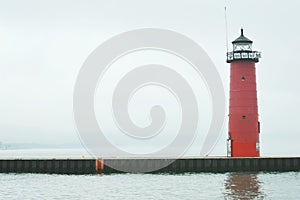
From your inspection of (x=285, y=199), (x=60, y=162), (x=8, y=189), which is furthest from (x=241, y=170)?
(x=8, y=189)

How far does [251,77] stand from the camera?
159ft

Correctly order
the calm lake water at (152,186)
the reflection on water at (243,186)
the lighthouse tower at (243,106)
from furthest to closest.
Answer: the lighthouse tower at (243,106) → the calm lake water at (152,186) → the reflection on water at (243,186)

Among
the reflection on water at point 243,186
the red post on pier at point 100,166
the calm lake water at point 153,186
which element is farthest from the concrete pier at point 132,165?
the reflection on water at point 243,186

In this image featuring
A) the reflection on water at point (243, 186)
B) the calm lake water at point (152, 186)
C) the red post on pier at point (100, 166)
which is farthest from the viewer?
the red post on pier at point (100, 166)

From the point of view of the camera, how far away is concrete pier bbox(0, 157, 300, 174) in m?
49.5

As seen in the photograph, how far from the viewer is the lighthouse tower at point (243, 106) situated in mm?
48281

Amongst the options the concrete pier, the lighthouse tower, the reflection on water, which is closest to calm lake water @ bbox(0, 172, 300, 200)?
the reflection on water

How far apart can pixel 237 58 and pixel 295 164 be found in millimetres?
12875

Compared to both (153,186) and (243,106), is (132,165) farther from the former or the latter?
(243,106)

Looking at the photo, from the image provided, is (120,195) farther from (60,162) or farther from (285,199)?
(60,162)

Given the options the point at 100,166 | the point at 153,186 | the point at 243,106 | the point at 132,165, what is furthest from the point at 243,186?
the point at 100,166

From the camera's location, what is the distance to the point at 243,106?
4828 centimetres

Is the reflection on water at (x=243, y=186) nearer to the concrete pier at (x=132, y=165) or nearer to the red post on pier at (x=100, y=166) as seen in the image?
the concrete pier at (x=132, y=165)

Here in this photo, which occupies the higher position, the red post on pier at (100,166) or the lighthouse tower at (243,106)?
the lighthouse tower at (243,106)
